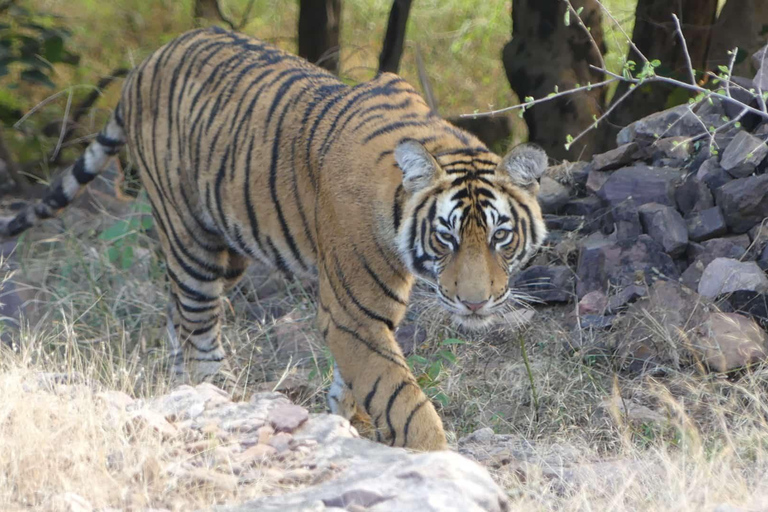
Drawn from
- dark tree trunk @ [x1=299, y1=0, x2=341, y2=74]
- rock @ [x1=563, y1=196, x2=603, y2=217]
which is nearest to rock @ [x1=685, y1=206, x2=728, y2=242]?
rock @ [x1=563, y1=196, x2=603, y2=217]

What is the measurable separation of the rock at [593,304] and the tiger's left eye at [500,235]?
159 cm

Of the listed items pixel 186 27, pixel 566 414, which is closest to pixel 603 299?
pixel 566 414

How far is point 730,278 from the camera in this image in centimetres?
476

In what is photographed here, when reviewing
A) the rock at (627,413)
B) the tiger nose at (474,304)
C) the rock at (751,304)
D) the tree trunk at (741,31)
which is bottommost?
the rock at (627,413)

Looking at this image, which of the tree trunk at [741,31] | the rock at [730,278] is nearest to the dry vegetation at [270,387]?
the rock at [730,278]

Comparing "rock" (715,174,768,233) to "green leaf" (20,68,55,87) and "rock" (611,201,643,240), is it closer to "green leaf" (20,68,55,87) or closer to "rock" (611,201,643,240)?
"rock" (611,201,643,240)

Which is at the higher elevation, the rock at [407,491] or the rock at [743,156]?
the rock at [743,156]

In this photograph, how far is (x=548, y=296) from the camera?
535 centimetres

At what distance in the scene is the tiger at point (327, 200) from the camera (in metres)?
3.63

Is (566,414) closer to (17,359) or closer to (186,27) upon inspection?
(17,359)

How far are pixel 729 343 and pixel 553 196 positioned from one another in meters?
1.67

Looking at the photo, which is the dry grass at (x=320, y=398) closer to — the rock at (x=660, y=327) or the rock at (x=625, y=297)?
Answer: the rock at (x=660, y=327)

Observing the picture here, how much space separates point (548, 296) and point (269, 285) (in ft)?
5.85

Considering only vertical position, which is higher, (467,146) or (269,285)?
(467,146)
